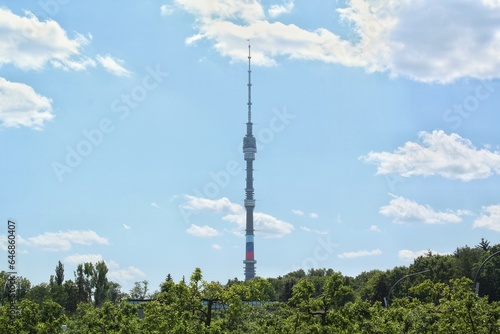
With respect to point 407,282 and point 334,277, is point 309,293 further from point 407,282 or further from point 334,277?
point 407,282

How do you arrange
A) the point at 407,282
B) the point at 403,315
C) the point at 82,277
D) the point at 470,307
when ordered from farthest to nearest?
the point at 82,277 < the point at 407,282 < the point at 403,315 < the point at 470,307

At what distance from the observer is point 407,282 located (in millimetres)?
102500

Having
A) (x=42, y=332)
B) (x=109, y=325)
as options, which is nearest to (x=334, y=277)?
(x=109, y=325)

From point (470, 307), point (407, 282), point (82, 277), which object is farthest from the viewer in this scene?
point (82, 277)

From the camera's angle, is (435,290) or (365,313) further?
(435,290)

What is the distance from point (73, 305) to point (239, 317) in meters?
80.9

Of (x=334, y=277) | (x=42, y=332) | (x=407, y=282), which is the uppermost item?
(x=407, y=282)

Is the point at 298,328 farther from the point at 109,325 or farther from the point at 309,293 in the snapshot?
the point at 109,325

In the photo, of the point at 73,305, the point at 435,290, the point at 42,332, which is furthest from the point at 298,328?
the point at 73,305

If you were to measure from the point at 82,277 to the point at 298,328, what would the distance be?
87.9 metres

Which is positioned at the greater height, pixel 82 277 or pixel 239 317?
pixel 82 277

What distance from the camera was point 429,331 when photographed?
3462 cm

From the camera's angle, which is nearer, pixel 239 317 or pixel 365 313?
pixel 365 313

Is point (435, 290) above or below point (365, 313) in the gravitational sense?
above
